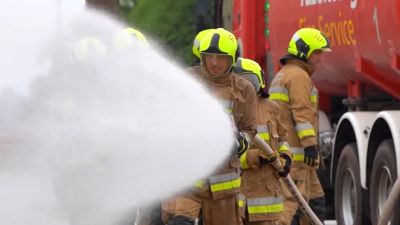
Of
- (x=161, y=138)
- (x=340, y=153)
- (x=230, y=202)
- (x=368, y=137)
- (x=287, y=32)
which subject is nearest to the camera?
(x=161, y=138)

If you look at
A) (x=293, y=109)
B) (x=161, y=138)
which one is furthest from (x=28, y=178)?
(x=293, y=109)

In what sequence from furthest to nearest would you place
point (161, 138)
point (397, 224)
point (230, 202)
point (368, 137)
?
point (368, 137) → point (397, 224) → point (230, 202) → point (161, 138)

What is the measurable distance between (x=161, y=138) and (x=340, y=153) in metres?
5.11

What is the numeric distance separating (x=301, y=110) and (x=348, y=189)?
7.60 feet

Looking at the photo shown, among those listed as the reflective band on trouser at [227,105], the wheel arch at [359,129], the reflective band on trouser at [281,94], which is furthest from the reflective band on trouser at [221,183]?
the wheel arch at [359,129]

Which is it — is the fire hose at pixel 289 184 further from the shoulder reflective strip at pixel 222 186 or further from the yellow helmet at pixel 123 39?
the yellow helmet at pixel 123 39

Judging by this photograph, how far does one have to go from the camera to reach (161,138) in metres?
7.59

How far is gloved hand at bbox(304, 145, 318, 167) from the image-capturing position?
10.3 meters

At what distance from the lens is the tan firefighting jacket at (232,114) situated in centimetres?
805

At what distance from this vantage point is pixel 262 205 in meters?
8.96

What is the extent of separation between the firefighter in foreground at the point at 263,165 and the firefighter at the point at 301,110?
1025 mm

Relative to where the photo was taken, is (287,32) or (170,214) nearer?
(170,214)

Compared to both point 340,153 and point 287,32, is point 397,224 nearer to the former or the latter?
point 340,153

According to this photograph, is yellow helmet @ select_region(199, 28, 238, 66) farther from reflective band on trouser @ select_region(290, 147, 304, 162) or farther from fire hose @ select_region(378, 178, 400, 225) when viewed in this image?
reflective band on trouser @ select_region(290, 147, 304, 162)
